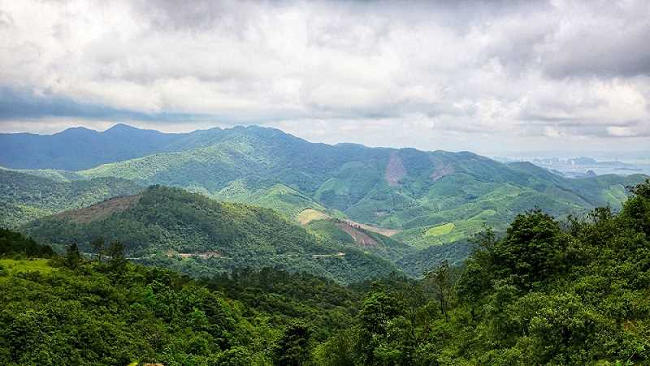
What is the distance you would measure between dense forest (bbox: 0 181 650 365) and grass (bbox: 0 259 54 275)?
0.84 feet

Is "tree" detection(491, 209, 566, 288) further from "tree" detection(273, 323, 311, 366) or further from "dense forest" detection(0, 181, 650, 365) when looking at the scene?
"tree" detection(273, 323, 311, 366)

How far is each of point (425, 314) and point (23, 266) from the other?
59.8m

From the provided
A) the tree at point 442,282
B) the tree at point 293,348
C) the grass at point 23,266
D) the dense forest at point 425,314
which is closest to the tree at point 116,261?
the dense forest at point 425,314

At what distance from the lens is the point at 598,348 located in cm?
3341

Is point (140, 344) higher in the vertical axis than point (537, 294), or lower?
lower

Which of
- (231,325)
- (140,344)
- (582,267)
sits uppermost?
(582,267)

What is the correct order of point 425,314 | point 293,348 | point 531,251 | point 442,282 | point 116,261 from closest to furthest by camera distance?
point 531,251, point 293,348, point 442,282, point 425,314, point 116,261

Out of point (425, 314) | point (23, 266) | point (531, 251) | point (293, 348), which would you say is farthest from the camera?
point (425, 314)

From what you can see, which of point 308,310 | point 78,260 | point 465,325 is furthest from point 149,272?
point 465,325

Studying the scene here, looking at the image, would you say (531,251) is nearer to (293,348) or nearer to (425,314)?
(425,314)

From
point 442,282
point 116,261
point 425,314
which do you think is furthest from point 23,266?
point 442,282

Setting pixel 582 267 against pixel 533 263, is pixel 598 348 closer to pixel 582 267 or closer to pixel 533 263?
pixel 582 267

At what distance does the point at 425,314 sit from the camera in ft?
214

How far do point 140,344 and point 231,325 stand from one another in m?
20.3
